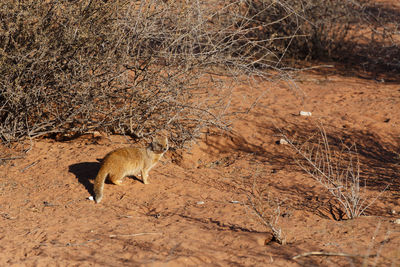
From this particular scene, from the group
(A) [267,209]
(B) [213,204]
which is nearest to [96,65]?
(B) [213,204]

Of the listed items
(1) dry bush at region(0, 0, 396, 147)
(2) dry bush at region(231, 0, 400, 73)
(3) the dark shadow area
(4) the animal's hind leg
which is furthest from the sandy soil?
(2) dry bush at region(231, 0, 400, 73)

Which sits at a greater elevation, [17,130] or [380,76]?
[17,130]

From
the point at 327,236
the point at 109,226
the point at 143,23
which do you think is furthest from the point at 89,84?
the point at 327,236

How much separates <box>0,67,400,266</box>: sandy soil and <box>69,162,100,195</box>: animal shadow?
0.01 metres

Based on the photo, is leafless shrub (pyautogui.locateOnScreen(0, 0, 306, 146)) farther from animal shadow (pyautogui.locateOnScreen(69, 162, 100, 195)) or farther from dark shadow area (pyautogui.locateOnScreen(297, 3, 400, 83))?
dark shadow area (pyautogui.locateOnScreen(297, 3, 400, 83))

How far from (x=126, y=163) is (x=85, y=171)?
2.26ft

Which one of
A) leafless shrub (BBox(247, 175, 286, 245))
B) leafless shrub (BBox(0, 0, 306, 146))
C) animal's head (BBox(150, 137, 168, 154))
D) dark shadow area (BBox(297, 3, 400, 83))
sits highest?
leafless shrub (BBox(0, 0, 306, 146))

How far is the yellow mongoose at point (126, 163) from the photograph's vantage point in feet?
18.2

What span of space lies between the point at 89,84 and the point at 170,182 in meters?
1.63

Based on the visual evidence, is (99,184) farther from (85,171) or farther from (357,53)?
(357,53)

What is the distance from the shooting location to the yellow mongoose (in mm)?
5555

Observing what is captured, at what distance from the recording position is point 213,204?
552 cm

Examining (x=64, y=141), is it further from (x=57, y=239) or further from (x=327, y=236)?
(x=327, y=236)

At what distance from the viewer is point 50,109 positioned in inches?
260
